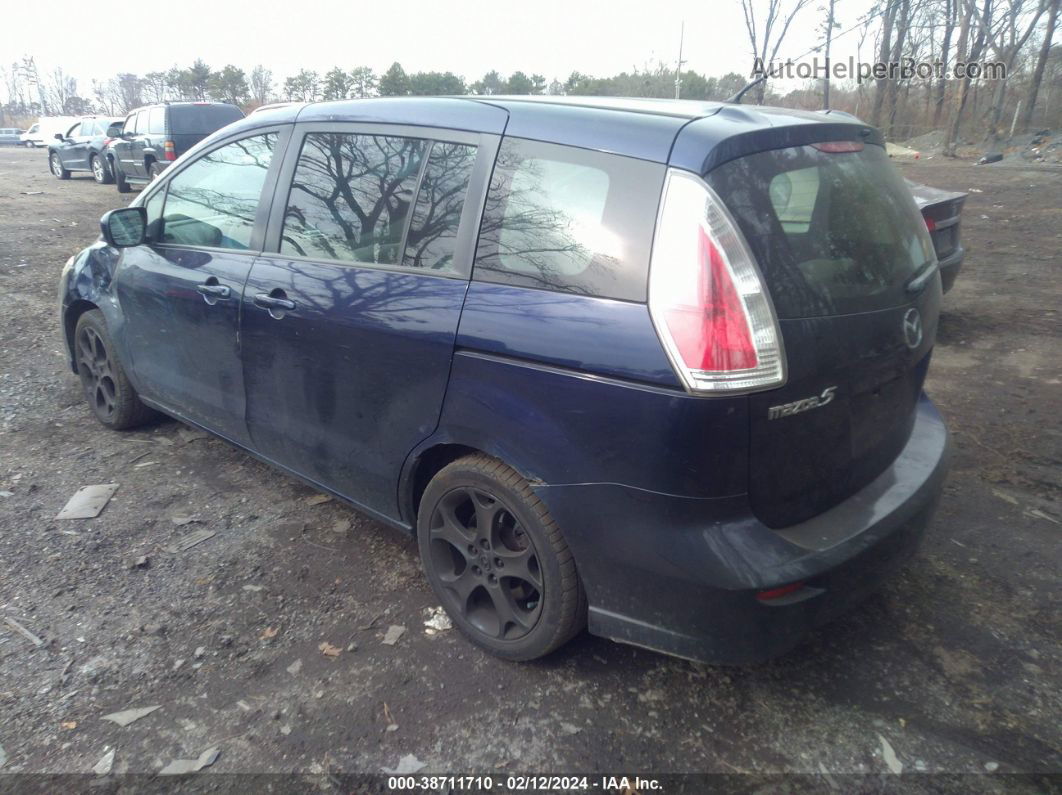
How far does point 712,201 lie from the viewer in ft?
7.10

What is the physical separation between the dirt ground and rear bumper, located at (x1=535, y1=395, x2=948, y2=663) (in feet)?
1.22

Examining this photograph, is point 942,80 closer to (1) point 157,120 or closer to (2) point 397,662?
(1) point 157,120

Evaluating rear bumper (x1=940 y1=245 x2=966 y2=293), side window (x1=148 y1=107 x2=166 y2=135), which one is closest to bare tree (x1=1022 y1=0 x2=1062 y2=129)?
rear bumper (x1=940 y1=245 x2=966 y2=293)

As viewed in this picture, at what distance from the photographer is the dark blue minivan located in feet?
7.11

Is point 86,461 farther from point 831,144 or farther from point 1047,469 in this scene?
point 1047,469

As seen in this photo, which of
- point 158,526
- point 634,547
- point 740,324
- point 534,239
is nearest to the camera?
point 740,324

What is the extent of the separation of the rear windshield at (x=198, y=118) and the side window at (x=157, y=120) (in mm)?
227

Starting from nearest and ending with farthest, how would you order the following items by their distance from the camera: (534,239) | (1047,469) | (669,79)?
(534,239) → (1047,469) → (669,79)

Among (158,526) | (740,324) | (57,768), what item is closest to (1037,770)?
(740,324)

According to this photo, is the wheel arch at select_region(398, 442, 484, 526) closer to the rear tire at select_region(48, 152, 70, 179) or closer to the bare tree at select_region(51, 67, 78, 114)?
the rear tire at select_region(48, 152, 70, 179)

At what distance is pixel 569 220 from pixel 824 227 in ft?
2.52

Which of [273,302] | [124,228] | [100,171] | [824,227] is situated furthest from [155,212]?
[100,171]

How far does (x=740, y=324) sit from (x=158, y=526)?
2868 mm

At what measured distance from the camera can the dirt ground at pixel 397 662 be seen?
2.39m
